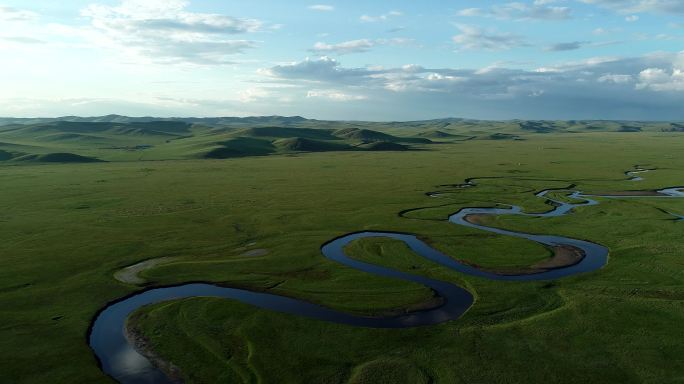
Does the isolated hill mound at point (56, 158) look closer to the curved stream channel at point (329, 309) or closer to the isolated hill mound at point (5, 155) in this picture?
the isolated hill mound at point (5, 155)

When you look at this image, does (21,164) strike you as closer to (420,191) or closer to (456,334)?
(420,191)

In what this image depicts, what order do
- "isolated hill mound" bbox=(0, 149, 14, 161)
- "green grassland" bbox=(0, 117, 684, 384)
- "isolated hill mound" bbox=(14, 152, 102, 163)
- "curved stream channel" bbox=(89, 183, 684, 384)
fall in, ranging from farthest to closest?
"isolated hill mound" bbox=(0, 149, 14, 161) → "isolated hill mound" bbox=(14, 152, 102, 163) → "curved stream channel" bbox=(89, 183, 684, 384) → "green grassland" bbox=(0, 117, 684, 384)

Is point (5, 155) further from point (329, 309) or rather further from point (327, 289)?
point (329, 309)

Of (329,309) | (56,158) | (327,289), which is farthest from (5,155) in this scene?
(329,309)

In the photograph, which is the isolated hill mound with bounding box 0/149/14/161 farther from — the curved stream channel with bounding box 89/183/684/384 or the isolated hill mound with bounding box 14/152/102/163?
the curved stream channel with bounding box 89/183/684/384

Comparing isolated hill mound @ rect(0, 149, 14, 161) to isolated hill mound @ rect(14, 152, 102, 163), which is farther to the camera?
isolated hill mound @ rect(0, 149, 14, 161)

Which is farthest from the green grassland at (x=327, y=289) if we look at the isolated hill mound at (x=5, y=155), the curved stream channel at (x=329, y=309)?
the isolated hill mound at (x=5, y=155)

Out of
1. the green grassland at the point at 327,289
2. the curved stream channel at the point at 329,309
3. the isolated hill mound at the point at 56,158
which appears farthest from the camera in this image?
the isolated hill mound at the point at 56,158

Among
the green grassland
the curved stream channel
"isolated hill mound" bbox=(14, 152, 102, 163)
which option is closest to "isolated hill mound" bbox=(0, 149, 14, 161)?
"isolated hill mound" bbox=(14, 152, 102, 163)
